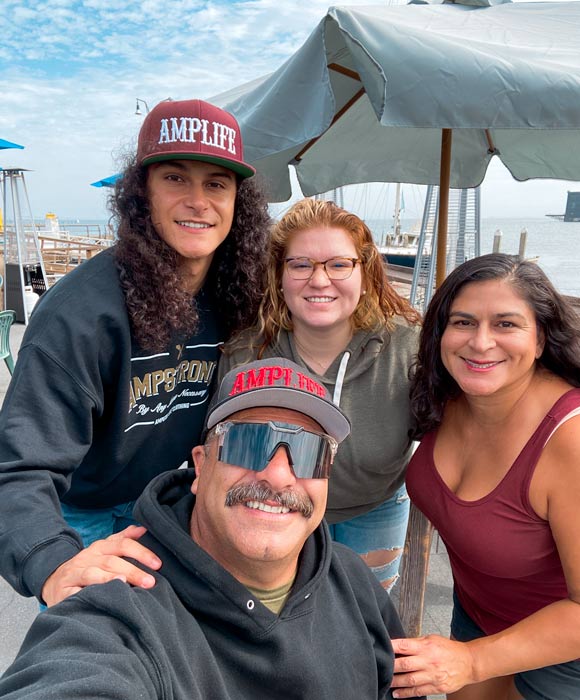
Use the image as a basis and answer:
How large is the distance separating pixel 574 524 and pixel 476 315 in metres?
0.73

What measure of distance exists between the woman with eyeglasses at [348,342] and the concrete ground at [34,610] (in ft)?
3.22

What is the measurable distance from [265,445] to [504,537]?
0.90m

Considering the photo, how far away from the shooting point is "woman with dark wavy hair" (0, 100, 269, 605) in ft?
4.52

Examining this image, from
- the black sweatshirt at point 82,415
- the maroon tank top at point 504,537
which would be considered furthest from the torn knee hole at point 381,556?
the black sweatshirt at point 82,415

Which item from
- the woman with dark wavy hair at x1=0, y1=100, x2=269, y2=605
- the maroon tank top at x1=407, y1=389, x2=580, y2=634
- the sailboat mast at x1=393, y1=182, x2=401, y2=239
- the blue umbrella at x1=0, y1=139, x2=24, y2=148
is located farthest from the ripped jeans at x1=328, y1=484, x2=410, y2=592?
the sailboat mast at x1=393, y1=182, x2=401, y2=239

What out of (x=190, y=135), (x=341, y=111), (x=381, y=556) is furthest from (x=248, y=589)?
(x=341, y=111)

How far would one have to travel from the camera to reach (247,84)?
3137 millimetres

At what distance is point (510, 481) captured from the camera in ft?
5.70

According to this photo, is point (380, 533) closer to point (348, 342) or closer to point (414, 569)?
point (414, 569)

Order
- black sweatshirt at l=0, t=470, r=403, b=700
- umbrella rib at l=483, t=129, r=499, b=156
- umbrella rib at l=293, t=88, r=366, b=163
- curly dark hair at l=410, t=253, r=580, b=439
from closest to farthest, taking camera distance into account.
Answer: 1. black sweatshirt at l=0, t=470, r=403, b=700
2. curly dark hair at l=410, t=253, r=580, b=439
3. umbrella rib at l=293, t=88, r=366, b=163
4. umbrella rib at l=483, t=129, r=499, b=156

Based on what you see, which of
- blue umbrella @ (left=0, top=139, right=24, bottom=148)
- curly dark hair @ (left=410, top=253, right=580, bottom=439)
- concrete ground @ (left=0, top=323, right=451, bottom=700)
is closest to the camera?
curly dark hair @ (left=410, top=253, right=580, bottom=439)

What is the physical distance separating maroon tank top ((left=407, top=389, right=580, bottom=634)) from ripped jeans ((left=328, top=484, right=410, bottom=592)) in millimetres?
460

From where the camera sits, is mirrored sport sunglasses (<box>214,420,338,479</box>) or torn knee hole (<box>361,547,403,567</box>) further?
torn knee hole (<box>361,547,403,567</box>)

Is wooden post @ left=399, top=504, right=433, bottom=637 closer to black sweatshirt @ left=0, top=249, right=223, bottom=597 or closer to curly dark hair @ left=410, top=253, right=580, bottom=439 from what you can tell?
curly dark hair @ left=410, top=253, right=580, bottom=439
